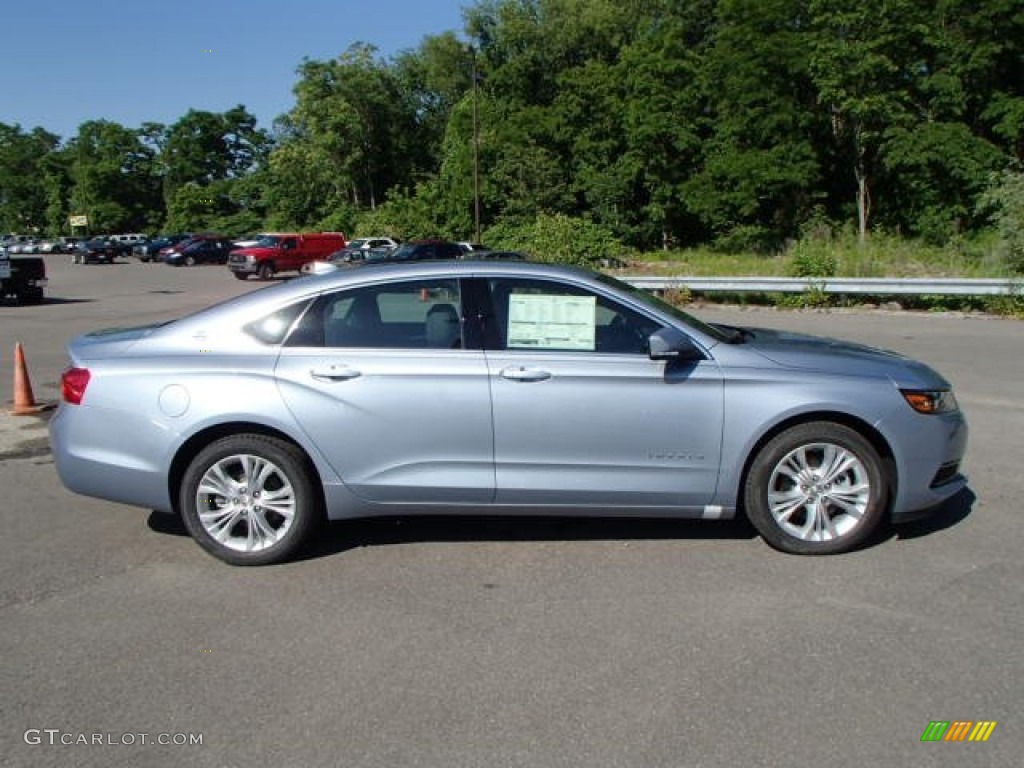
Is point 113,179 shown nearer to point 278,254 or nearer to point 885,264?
point 278,254

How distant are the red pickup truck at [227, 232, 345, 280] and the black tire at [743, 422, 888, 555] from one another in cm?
3599

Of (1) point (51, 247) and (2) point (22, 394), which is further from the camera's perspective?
(1) point (51, 247)

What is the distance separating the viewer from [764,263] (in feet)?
81.7

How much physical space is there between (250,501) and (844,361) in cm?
328

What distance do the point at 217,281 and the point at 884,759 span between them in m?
Answer: 37.6

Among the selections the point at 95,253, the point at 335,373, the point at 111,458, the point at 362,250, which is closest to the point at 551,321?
the point at 335,373

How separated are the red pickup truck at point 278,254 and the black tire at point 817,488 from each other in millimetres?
35994

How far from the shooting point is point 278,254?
39375 mm

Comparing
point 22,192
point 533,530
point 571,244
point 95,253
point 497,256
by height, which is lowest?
point 533,530

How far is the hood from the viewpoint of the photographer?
4.57 m

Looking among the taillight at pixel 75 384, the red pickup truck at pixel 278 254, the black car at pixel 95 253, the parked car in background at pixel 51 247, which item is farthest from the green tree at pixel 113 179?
the taillight at pixel 75 384

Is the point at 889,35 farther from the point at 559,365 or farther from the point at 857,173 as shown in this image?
the point at 559,365

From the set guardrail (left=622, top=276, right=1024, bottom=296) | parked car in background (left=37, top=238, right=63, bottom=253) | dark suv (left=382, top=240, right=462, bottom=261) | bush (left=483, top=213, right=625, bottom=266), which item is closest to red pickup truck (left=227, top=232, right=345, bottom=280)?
dark suv (left=382, top=240, right=462, bottom=261)

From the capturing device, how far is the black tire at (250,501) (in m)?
4.56
